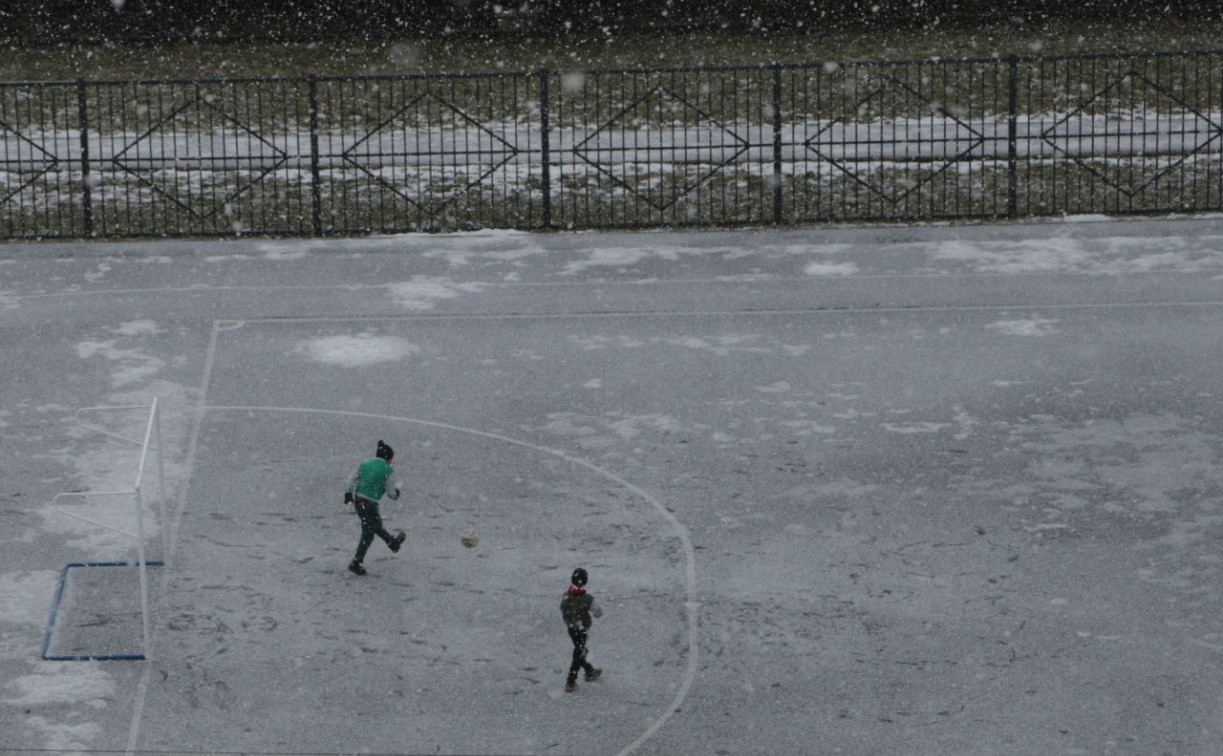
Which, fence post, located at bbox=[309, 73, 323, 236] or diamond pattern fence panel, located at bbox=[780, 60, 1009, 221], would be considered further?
diamond pattern fence panel, located at bbox=[780, 60, 1009, 221]

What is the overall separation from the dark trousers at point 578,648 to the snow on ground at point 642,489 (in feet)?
0.64

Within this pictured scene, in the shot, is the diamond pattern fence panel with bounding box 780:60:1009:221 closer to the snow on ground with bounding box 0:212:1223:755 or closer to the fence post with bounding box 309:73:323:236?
the snow on ground with bounding box 0:212:1223:755

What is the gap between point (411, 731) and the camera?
13.8 metres

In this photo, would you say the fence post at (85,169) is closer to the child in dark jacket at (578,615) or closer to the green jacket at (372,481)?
the green jacket at (372,481)

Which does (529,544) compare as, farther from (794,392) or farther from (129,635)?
(794,392)

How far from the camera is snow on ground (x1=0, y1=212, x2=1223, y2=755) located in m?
14.2

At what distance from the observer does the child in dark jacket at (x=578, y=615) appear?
14.1 metres

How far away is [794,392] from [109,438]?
7273mm

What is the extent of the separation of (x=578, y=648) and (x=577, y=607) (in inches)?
13.3

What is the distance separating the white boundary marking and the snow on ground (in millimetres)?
50

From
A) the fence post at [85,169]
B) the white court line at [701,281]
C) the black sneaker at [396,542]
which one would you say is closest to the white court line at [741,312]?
the white court line at [701,281]

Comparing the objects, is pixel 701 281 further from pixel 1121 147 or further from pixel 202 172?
pixel 1121 147

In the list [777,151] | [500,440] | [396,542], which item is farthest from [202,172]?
[396,542]

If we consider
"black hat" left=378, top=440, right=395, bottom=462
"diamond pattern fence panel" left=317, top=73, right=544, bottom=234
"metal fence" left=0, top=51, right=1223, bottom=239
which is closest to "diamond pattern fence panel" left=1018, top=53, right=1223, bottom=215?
"metal fence" left=0, top=51, right=1223, bottom=239
